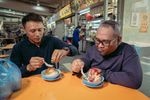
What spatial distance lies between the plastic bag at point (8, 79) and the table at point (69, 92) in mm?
55

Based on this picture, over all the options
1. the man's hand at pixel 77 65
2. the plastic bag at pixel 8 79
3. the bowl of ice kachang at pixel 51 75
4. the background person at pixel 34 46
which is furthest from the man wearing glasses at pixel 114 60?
the plastic bag at pixel 8 79

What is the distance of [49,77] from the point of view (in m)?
1.41

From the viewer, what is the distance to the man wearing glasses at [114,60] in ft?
4.28

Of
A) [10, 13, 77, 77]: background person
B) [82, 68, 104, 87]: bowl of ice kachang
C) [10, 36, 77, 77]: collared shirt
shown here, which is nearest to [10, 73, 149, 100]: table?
[82, 68, 104, 87]: bowl of ice kachang

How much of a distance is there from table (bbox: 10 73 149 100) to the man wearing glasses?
82 mm

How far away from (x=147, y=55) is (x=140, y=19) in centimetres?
71

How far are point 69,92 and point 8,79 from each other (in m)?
0.43

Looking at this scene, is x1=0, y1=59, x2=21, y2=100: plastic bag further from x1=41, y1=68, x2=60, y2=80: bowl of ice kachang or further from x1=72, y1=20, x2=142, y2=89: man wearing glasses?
x1=72, y1=20, x2=142, y2=89: man wearing glasses

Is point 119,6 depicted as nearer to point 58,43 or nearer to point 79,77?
point 58,43

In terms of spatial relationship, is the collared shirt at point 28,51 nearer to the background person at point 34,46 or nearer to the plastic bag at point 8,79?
the background person at point 34,46

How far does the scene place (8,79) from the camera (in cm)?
105

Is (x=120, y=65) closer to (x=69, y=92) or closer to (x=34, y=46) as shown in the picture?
(x=69, y=92)

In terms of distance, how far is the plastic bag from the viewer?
1.02 m

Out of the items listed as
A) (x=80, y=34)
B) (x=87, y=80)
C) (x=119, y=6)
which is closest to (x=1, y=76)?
(x=87, y=80)
